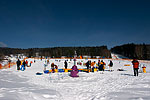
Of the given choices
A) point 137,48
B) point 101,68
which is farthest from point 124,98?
point 137,48

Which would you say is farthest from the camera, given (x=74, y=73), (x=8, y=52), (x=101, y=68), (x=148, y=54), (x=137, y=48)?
(x=8, y=52)

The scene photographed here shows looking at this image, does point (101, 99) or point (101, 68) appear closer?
point (101, 99)

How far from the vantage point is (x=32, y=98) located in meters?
4.22

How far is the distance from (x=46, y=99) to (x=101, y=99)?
1.86 m

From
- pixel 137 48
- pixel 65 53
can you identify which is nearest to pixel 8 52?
pixel 65 53

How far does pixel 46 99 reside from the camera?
427 centimetres

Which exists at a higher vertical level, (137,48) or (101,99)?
(137,48)

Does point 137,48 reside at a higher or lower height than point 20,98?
higher

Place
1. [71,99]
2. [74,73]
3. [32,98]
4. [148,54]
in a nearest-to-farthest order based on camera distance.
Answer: [32,98] < [71,99] < [74,73] < [148,54]

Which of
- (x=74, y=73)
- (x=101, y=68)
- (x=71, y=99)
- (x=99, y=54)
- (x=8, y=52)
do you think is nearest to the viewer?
(x=71, y=99)

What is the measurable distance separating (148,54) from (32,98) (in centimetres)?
8496

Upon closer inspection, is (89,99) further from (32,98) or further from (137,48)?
(137,48)

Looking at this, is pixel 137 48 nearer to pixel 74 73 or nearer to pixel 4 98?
pixel 74 73

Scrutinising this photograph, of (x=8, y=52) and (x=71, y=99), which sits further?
(x=8, y=52)
